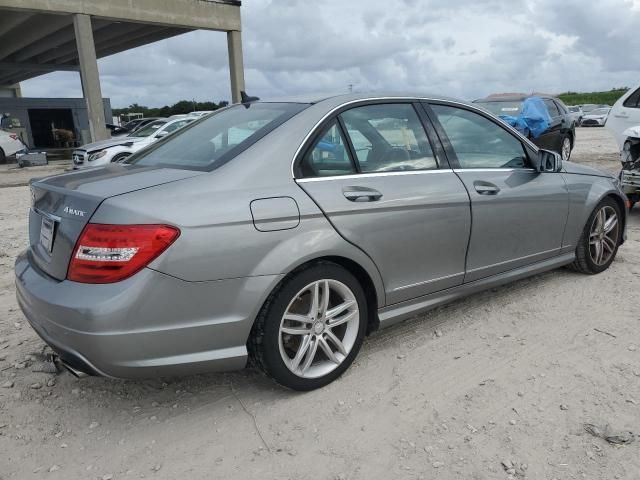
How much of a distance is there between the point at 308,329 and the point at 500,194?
65.5 inches

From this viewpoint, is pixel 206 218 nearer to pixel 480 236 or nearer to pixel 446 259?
pixel 446 259

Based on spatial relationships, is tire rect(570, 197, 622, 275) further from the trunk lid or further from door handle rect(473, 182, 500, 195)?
the trunk lid

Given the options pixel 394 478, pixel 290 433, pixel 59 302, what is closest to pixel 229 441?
pixel 290 433

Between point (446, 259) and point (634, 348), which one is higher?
point (446, 259)

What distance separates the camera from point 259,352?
2621 millimetres

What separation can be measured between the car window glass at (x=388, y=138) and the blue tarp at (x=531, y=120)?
329 inches

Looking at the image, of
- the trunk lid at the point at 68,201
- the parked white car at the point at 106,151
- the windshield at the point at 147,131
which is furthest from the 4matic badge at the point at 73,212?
the windshield at the point at 147,131

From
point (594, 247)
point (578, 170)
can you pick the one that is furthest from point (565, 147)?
point (578, 170)

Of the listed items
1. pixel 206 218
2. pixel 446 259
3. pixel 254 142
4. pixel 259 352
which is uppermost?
pixel 254 142

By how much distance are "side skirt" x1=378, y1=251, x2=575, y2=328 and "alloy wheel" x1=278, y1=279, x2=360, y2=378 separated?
0.26 m

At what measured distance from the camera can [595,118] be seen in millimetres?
31984

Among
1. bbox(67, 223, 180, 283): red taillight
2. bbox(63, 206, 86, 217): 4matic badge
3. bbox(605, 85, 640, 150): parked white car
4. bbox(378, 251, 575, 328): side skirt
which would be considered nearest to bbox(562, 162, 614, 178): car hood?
bbox(378, 251, 575, 328): side skirt

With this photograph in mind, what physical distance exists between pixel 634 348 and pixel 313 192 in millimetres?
2240

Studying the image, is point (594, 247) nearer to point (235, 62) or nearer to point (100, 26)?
point (235, 62)
